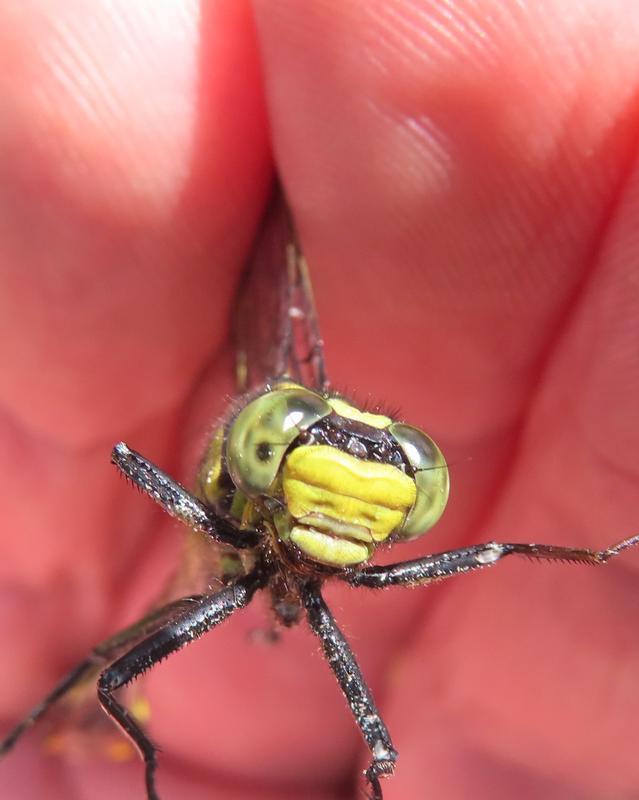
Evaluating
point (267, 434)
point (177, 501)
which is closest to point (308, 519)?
point (267, 434)

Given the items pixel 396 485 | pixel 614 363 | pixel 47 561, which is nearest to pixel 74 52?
pixel 396 485

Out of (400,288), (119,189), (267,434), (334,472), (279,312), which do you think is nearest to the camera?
(334,472)

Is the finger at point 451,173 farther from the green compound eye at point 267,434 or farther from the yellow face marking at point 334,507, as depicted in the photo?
the yellow face marking at point 334,507

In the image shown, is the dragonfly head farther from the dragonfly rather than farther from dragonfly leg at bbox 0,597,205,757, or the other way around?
dragonfly leg at bbox 0,597,205,757

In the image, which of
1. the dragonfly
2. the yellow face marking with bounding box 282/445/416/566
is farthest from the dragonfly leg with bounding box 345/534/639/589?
the yellow face marking with bounding box 282/445/416/566

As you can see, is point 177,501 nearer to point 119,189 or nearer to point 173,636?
point 173,636

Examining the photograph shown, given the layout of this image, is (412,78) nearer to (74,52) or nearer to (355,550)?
(74,52)
